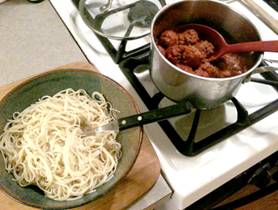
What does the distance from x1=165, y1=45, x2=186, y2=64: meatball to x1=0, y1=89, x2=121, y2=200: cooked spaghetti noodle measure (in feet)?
0.49

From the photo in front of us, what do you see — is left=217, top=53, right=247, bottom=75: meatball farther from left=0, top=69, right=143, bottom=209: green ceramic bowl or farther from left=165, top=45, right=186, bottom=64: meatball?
left=0, top=69, right=143, bottom=209: green ceramic bowl

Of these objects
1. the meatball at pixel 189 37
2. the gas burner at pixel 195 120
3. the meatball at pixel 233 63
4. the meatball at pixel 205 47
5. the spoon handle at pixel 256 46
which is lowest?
the gas burner at pixel 195 120

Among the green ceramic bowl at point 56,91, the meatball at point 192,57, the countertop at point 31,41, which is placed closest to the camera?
the green ceramic bowl at point 56,91

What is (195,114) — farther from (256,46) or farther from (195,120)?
(256,46)

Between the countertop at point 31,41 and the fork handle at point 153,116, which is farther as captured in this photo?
the countertop at point 31,41

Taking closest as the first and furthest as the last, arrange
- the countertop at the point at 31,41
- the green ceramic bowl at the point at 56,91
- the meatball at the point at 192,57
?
the green ceramic bowl at the point at 56,91, the meatball at the point at 192,57, the countertop at the point at 31,41

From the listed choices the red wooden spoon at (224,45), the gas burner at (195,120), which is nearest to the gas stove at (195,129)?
the gas burner at (195,120)

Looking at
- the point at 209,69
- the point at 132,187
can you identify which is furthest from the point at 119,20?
the point at 132,187

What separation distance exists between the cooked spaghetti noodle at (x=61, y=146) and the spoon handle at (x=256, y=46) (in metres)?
0.27

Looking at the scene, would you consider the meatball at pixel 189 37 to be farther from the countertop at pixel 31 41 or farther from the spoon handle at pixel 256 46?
the countertop at pixel 31 41

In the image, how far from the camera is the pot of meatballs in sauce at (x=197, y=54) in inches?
24.2

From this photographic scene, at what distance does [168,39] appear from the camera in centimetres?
69

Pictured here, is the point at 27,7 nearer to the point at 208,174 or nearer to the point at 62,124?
the point at 62,124

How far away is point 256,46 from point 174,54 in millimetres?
145
